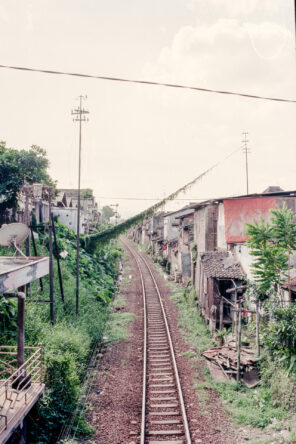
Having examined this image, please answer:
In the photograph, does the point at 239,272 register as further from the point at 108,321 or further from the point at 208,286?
the point at 108,321

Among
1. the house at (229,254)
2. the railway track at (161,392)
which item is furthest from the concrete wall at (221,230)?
the railway track at (161,392)

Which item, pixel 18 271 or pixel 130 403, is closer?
pixel 18 271

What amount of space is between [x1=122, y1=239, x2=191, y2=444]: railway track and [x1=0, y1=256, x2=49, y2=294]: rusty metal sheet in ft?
16.1

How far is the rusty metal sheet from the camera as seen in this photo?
597 centimetres

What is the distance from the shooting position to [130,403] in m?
10.1

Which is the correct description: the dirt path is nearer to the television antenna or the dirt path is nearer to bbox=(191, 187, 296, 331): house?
bbox=(191, 187, 296, 331): house

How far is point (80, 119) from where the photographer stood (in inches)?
787

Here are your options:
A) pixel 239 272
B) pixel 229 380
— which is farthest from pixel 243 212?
pixel 229 380

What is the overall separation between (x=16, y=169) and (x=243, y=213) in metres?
15.2

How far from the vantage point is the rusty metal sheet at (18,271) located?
5970 millimetres

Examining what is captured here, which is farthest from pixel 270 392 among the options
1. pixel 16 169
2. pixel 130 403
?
pixel 16 169

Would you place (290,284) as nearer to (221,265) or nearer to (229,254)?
(221,265)

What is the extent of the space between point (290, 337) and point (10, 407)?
7.40 meters

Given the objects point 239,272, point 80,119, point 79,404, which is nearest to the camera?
point 79,404
